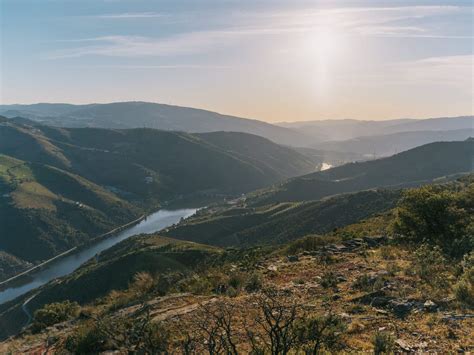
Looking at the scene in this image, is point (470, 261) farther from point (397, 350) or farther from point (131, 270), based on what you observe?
point (131, 270)

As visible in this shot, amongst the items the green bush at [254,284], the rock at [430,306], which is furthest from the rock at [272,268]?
the rock at [430,306]

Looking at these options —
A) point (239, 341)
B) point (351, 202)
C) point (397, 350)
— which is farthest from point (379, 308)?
point (351, 202)

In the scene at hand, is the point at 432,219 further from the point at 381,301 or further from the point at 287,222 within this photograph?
the point at 287,222

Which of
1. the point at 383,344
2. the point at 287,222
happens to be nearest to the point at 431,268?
the point at 383,344

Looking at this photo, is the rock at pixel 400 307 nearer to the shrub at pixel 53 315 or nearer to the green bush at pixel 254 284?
the green bush at pixel 254 284

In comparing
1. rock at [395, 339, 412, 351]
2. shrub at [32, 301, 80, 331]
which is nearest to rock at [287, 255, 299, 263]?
rock at [395, 339, 412, 351]
